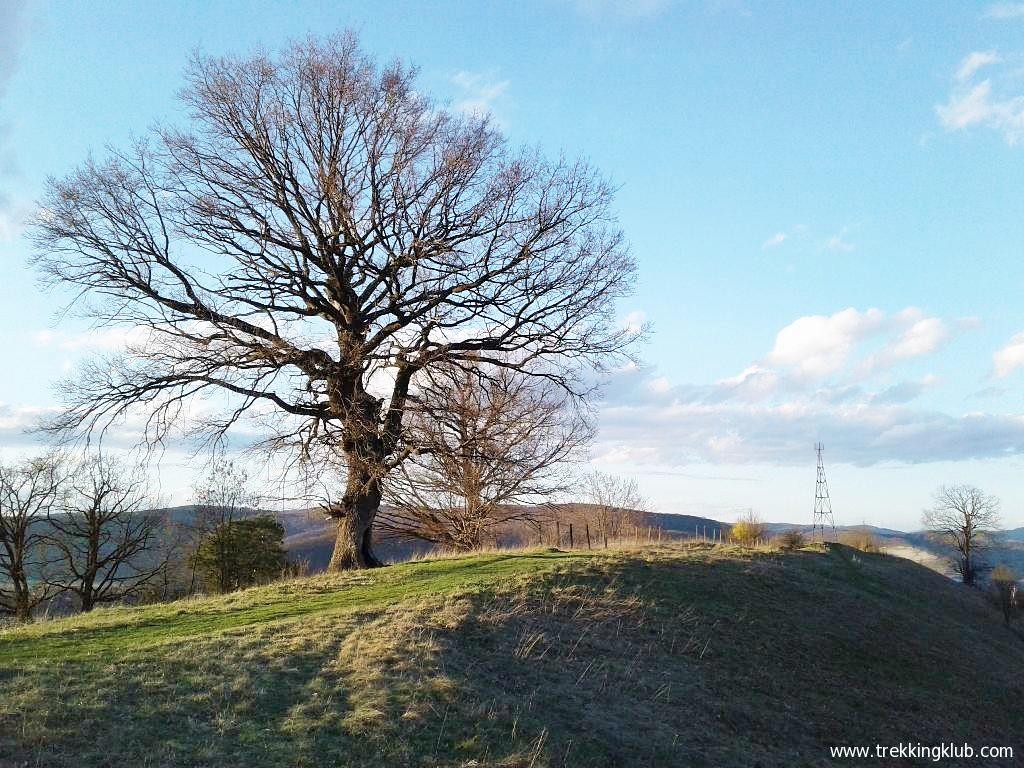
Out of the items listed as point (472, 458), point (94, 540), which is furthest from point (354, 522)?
point (94, 540)

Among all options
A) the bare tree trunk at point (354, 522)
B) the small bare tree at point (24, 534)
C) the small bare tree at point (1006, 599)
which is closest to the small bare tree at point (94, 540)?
the small bare tree at point (24, 534)

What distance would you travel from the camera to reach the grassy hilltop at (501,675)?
24.6ft

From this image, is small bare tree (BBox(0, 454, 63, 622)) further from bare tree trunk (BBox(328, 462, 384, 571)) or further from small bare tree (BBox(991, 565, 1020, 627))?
small bare tree (BBox(991, 565, 1020, 627))

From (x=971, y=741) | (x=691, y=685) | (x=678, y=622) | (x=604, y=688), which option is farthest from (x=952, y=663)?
(x=604, y=688)

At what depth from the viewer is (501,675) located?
9.74 metres

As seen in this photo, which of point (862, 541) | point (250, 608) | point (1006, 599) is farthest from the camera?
point (862, 541)

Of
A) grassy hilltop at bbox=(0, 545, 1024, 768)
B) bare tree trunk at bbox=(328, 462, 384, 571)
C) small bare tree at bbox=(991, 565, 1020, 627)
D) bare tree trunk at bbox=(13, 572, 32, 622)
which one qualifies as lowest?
small bare tree at bbox=(991, 565, 1020, 627)

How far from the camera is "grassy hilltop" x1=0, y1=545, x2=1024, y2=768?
7496 millimetres

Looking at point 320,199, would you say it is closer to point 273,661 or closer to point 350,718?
point 273,661

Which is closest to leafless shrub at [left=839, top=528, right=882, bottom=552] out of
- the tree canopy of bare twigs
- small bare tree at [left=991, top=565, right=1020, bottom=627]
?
small bare tree at [left=991, top=565, right=1020, bottom=627]

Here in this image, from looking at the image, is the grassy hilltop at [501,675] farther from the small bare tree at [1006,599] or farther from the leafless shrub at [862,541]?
the leafless shrub at [862,541]

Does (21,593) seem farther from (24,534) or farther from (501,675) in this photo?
(501,675)

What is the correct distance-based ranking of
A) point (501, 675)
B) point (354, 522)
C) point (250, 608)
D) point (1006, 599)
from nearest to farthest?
point (501, 675) → point (250, 608) → point (354, 522) → point (1006, 599)

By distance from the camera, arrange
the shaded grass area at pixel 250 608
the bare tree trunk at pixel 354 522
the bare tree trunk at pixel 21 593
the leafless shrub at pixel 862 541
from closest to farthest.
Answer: the shaded grass area at pixel 250 608
the bare tree trunk at pixel 354 522
the bare tree trunk at pixel 21 593
the leafless shrub at pixel 862 541
